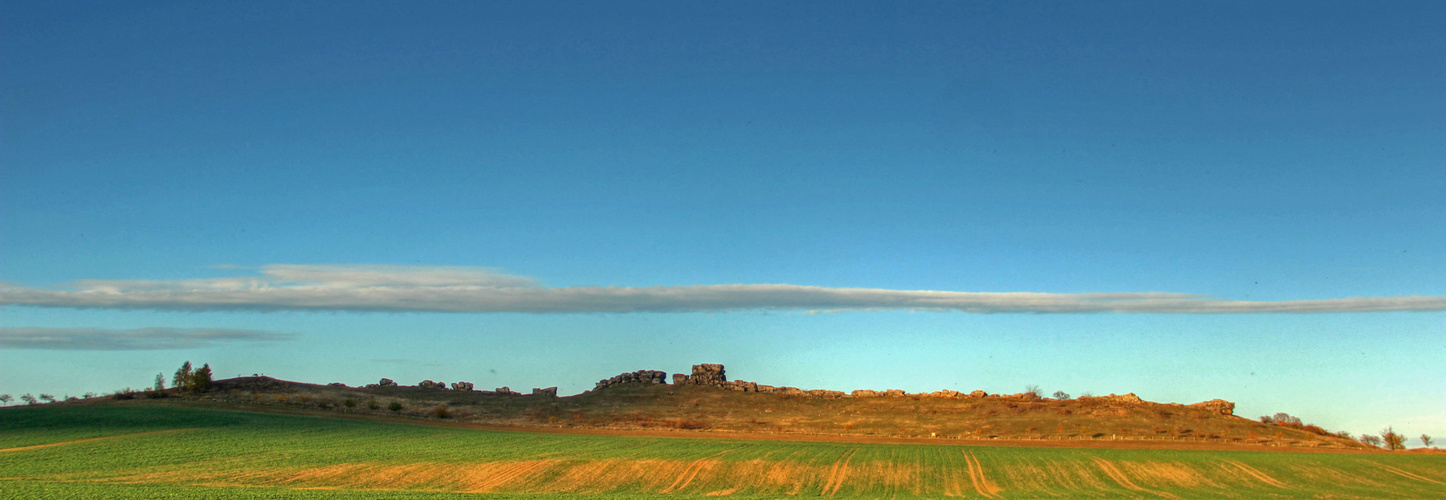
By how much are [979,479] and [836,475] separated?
6.45 meters

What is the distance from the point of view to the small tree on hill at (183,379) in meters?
82.8

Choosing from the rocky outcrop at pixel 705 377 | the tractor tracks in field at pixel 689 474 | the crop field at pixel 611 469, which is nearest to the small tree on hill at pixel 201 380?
the crop field at pixel 611 469

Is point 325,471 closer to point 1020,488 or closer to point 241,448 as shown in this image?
point 241,448

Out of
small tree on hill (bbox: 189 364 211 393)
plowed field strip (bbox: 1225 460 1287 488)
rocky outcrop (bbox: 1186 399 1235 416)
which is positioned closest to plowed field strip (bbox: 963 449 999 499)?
plowed field strip (bbox: 1225 460 1287 488)

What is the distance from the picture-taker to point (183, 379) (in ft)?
272

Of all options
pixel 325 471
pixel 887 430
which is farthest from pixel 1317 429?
pixel 325 471

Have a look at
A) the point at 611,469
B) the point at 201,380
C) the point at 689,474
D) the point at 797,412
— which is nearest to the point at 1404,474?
the point at 689,474

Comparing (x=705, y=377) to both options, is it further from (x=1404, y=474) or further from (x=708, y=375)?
(x=1404, y=474)

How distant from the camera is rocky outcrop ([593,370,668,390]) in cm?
10538

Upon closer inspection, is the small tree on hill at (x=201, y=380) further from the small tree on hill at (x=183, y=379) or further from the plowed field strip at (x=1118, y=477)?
the plowed field strip at (x=1118, y=477)

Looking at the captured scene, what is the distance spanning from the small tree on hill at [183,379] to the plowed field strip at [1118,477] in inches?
2992

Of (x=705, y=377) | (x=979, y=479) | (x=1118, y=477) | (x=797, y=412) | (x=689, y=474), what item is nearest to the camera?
(x=689, y=474)

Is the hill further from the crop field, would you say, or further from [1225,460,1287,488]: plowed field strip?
the crop field

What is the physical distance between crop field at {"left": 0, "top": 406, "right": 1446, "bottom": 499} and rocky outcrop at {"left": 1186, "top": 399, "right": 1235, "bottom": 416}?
91.6 ft
